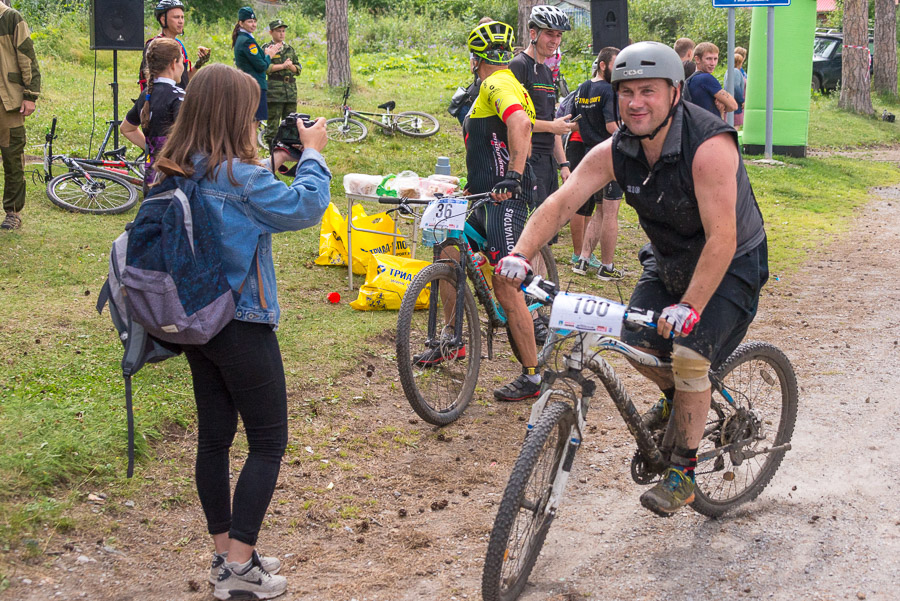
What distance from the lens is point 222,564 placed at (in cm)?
354

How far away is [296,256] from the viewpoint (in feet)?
28.2

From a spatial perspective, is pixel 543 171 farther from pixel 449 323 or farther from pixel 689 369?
pixel 689 369

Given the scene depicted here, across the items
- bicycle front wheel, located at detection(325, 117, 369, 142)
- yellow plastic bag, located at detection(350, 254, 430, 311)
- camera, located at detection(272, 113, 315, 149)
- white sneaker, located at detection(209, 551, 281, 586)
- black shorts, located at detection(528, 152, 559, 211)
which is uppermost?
bicycle front wheel, located at detection(325, 117, 369, 142)

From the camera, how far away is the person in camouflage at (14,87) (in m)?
8.00

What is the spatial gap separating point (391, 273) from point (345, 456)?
2.51m

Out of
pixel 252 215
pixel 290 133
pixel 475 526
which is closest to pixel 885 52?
pixel 475 526

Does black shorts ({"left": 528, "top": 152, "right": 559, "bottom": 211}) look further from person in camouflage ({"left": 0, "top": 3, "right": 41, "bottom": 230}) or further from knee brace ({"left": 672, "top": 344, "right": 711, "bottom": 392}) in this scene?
person in camouflage ({"left": 0, "top": 3, "right": 41, "bottom": 230})

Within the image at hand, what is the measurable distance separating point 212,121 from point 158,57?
2.89 m

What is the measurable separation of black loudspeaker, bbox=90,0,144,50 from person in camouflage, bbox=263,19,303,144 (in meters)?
2.16

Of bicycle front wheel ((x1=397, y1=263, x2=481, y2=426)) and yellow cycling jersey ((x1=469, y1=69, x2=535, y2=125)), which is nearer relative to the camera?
bicycle front wheel ((x1=397, y1=263, x2=481, y2=426))

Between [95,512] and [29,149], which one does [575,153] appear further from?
[29,149]

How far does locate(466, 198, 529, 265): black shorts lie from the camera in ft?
18.8

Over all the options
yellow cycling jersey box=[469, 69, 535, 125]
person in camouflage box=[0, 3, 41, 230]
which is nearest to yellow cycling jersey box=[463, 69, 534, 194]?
yellow cycling jersey box=[469, 69, 535, 125]

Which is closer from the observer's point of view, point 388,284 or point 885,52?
point 388,284
